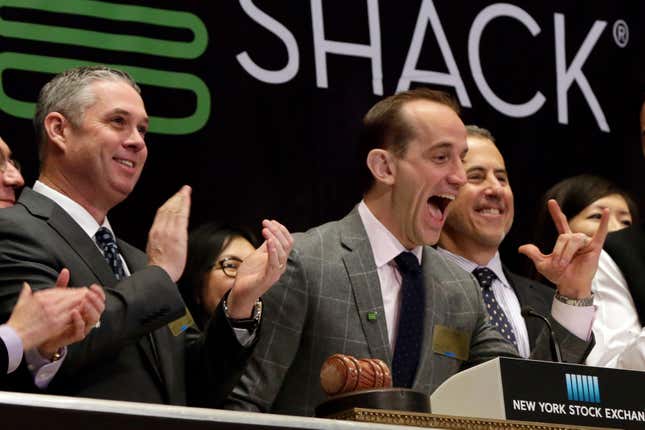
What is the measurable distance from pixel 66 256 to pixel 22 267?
0.40 feet

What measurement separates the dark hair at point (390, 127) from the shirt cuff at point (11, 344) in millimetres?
1409

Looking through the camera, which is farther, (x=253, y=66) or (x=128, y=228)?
(x=253, y=66)

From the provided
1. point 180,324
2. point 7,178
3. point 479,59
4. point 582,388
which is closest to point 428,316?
point 180,324

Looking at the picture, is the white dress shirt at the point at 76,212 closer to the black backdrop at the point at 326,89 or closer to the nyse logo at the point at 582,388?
the black backdrop at the point at 326,89

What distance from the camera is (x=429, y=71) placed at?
434cm

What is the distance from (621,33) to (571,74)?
32 centimetres

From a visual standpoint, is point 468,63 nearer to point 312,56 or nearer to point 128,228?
point 312,56

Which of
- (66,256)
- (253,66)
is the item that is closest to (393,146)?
(253,66)

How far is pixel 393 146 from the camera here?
3.41 meters

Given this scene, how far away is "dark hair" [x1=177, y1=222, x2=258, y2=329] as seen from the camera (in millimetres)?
4051

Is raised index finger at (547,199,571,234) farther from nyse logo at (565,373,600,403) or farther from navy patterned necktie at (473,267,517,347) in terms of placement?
nyse logo at (565,373,600,403)

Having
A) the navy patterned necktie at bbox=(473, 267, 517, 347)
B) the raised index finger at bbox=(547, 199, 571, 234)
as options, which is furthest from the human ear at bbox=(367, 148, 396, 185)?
the navy patterned necktie at bbox=(473, 267, 517, 347)

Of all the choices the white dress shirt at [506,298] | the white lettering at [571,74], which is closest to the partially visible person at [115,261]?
the white dress shirt at [506,298]

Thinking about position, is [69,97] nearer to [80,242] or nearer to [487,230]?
[80,242]
